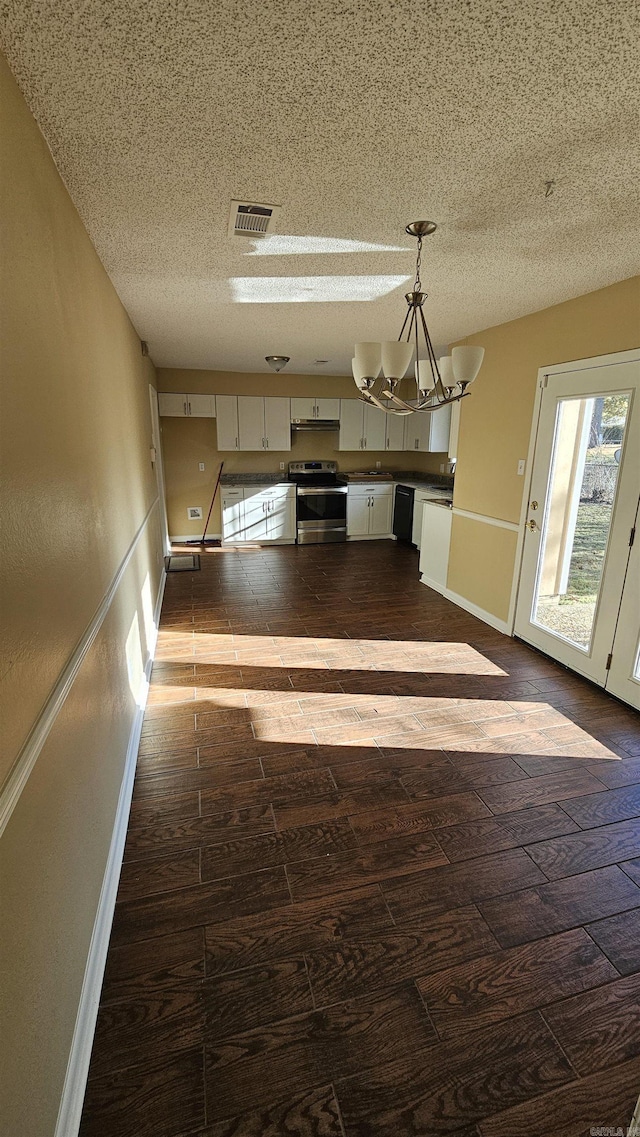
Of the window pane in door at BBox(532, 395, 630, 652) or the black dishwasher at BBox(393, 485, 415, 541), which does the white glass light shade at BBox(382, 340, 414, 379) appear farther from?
the black dishwasher at BBox(393, 485, 415, 541)

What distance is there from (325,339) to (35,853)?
14.7 ft

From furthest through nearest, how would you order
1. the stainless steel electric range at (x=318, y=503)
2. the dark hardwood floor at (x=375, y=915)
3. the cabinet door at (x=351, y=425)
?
the cabinet door at (x=351, y=425) → the stainless steel electric range at (x=318, y=503) → the dark hardwood floor at (x=375, y=915)

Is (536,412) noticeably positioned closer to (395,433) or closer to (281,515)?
(395,433)

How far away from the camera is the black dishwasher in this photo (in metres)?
6.76

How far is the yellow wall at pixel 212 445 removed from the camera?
662cm

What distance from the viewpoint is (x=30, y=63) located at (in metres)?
1.17

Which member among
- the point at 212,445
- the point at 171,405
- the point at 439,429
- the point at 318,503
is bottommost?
the point at 318,503

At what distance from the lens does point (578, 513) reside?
126 inches

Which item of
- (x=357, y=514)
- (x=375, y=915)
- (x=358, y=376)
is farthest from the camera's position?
(x=357, y=514)

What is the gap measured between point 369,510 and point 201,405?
2.78 metres

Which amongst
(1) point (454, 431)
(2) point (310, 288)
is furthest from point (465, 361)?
(1) point (454, 431)

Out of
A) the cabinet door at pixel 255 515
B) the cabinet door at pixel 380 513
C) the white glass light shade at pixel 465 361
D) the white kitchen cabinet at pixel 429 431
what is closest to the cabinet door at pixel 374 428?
the white kitchen cabinet at pixel 429 431

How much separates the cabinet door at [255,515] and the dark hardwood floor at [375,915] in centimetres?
402

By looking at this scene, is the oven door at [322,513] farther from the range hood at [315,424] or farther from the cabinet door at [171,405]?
the cabinet door at [171,405]
